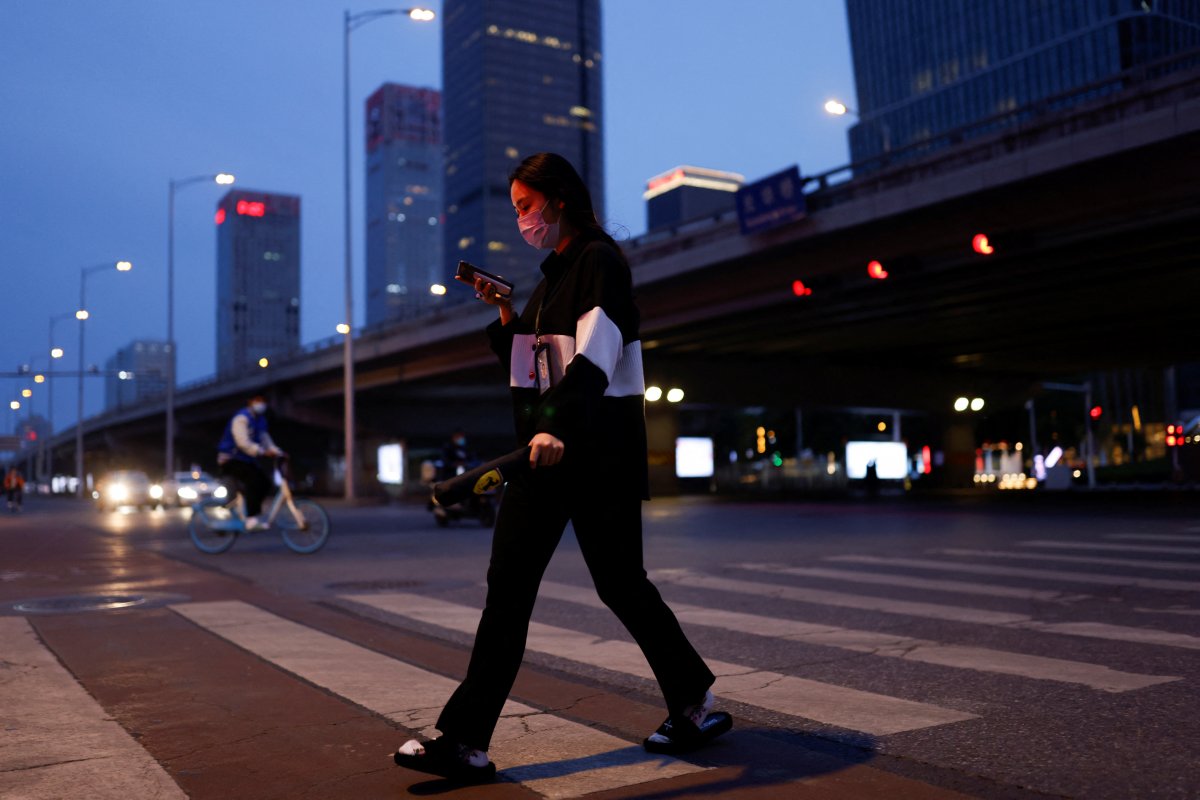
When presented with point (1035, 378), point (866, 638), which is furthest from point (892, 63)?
point (866, 638)

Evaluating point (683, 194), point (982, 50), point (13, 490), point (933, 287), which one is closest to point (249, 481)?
point (933, 287)

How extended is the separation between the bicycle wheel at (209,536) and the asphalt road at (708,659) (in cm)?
248

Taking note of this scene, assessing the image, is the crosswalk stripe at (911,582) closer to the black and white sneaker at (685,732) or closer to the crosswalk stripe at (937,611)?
the crosswalk stripe at (937,611)

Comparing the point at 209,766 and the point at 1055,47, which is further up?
the point at 1055,47

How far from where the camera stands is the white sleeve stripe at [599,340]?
3338 millimetres

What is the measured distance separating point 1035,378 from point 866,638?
48326mm

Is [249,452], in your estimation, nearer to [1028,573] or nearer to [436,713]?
[1028,573]

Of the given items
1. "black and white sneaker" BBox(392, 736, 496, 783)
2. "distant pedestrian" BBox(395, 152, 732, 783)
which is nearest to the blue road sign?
"distant pedestrian" BBox(395, 152, 732, 783)

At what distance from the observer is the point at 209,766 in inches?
142

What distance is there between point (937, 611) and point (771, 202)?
763 inches

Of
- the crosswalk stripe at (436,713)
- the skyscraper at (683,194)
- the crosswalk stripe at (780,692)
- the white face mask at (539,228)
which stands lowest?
the crosswalk stripe at (780,692)

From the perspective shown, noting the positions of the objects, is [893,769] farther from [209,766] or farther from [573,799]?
[209,766]

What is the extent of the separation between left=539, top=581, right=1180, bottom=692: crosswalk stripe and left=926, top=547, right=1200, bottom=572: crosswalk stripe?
15.8ft

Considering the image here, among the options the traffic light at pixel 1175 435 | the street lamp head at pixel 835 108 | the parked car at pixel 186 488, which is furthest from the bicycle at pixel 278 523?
the traffic light at pixel 1175 435
